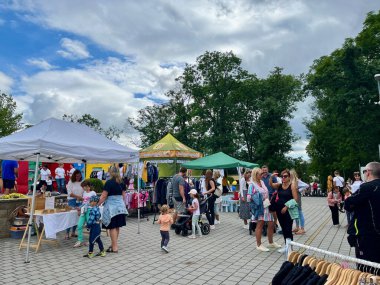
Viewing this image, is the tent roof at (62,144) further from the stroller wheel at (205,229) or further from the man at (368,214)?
the man at (368,214)

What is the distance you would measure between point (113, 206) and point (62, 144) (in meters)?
1.73

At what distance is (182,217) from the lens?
30.0ft

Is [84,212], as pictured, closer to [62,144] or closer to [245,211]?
[62,144]

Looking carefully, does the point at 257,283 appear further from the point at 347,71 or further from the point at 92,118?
the point at 92,118

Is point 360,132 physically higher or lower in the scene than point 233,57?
lower

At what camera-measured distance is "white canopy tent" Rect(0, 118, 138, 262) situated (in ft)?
21.9

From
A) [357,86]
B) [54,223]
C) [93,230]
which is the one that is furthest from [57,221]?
[357,86]

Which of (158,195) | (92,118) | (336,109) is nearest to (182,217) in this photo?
(158,195)

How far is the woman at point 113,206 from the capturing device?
6773mm

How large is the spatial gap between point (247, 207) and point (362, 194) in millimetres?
6600

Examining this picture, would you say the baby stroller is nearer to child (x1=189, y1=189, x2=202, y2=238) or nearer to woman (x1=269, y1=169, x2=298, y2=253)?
child (x1=189, y1=189, x2=202, y2=238)

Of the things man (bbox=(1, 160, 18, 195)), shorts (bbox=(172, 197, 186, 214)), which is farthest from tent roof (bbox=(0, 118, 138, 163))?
man (bbox=(1, 160, 18, 195))

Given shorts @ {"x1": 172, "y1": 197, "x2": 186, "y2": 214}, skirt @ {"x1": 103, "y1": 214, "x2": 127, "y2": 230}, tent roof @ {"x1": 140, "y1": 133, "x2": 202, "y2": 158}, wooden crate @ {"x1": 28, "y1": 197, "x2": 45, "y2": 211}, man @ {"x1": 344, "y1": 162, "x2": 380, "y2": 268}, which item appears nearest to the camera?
man @ {"x1": 344, "y1": 162, "x2": 380, "y2": 268}

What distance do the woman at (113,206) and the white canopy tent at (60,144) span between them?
1.02 m
